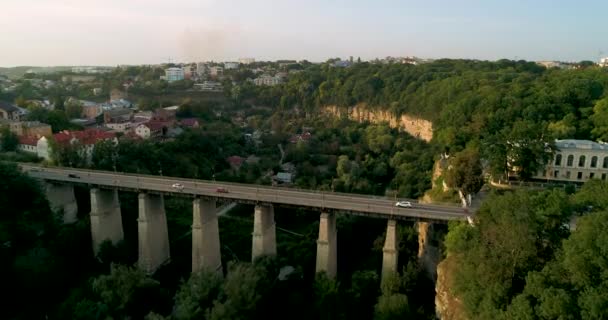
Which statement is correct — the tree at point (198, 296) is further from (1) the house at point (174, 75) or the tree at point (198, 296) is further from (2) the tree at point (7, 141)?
(1) the house at point (174, 75)

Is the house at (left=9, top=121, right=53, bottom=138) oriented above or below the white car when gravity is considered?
above

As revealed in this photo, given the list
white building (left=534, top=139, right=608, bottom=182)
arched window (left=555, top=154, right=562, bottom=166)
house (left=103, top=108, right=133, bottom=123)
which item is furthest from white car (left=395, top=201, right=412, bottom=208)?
house (left=103, top=108, right=133, bottom=123)

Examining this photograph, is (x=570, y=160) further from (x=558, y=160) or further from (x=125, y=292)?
(x=125, y=292)

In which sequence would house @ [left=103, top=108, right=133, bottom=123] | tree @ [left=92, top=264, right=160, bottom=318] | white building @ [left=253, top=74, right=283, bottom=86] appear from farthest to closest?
1. white building @ [left=253, top=74, right=283, bottom=86]
2. house @ [left=103, top=108, right=133, bottom=123]
3. tree @ [left=92, top=264, right=160, bottom=318]

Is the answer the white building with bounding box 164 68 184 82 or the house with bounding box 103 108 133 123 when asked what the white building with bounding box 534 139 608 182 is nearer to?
the house with bounding box 103 108 133 123

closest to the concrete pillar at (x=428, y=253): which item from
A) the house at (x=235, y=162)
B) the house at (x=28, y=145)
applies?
the house at (x=235, y=162)

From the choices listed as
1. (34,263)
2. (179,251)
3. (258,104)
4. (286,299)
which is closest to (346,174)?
(179,251)
